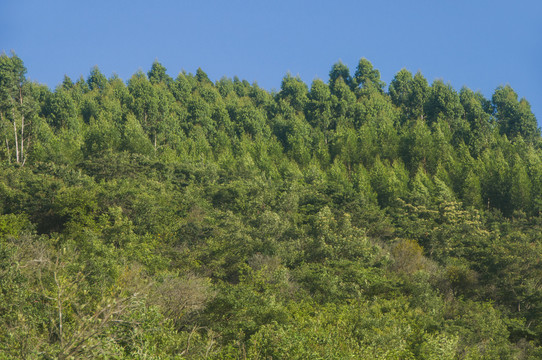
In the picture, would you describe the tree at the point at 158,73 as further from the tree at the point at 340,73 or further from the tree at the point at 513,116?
the tree at the point at 513,116

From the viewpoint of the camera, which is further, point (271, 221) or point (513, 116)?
point (513, 116)

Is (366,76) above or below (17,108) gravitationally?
above

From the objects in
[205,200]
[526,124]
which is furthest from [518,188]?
[205,200]

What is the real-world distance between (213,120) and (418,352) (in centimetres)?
6440

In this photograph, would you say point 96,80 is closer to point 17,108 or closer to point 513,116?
point 17,108

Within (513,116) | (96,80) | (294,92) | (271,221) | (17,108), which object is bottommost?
(271,221)

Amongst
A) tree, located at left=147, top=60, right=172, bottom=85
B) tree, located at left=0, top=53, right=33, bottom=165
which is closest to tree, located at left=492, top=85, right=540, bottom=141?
tree, located at left=147, top=60, right=172, bottom=85

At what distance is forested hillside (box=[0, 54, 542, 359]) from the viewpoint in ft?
61.6

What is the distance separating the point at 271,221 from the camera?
4384 cm

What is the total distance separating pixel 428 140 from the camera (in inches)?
2800

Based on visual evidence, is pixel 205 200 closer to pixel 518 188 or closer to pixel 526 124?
pixel 518 188

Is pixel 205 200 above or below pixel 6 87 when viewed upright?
below

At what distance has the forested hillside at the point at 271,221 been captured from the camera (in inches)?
739

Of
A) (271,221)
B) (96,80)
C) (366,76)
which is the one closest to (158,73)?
(96,80)
